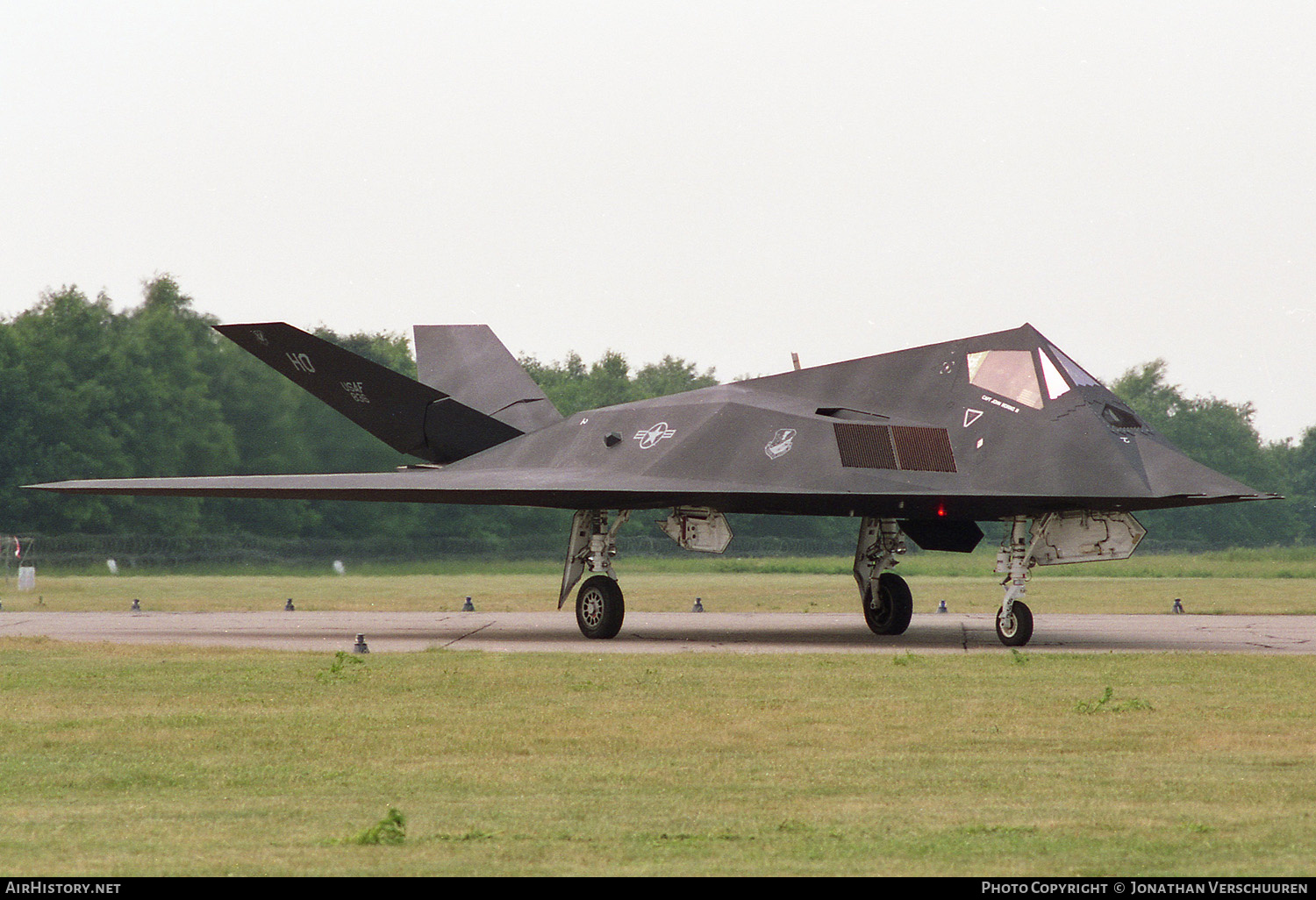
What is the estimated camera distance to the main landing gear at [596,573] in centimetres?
1842

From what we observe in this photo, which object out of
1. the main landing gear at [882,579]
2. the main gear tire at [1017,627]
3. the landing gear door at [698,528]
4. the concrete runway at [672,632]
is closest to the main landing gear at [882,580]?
the main landing gear at [882,579]

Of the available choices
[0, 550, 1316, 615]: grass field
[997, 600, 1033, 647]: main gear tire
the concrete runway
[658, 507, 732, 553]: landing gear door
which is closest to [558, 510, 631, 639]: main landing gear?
the concrete runway

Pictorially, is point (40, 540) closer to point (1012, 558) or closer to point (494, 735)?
point (1012, 558)

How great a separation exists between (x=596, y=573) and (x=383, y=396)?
5209 mm

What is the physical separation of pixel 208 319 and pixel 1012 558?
33.5 meters

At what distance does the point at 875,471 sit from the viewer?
1684 centimetres

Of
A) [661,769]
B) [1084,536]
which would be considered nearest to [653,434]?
[1084,536]

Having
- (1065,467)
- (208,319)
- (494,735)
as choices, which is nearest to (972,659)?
(1065,467)

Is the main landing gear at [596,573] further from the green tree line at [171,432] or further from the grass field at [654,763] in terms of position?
the green tree line at [171,432]

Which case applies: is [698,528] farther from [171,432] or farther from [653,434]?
[171,432]

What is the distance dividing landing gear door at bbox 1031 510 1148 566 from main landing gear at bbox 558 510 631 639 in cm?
532

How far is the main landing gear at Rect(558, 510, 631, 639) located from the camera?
18422mm

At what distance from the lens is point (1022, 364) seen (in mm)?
16797

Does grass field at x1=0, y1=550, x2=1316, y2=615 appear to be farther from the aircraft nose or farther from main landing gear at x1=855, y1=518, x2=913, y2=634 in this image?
the aircraft nose
